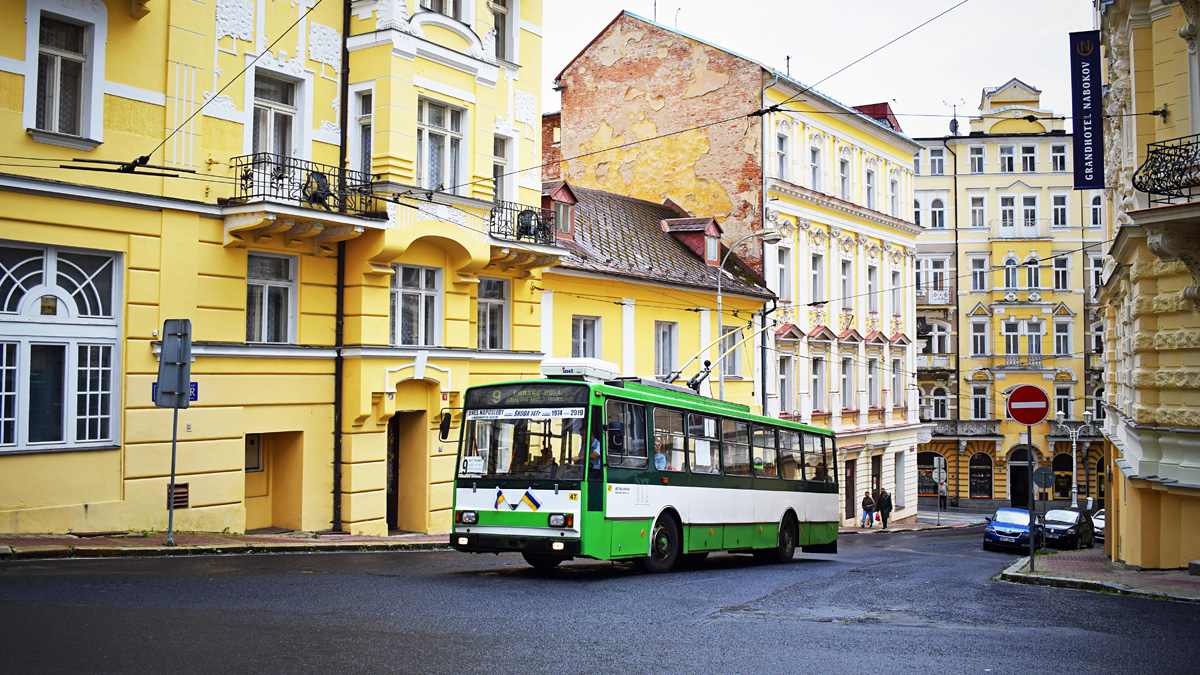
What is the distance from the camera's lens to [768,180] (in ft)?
121

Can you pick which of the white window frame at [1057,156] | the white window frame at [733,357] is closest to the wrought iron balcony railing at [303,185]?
the white window frame at [733,357]

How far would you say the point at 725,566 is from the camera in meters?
18.4

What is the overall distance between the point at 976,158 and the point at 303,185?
1942 inches

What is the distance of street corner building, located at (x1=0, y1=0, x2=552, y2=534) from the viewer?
1594 cm

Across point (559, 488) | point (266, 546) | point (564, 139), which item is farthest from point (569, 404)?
point (564, 139)

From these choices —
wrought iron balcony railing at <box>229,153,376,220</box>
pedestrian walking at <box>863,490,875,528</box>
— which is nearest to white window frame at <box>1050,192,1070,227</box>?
pedestrian walking at <box>863,490,875,528</box>

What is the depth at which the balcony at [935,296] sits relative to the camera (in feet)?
197

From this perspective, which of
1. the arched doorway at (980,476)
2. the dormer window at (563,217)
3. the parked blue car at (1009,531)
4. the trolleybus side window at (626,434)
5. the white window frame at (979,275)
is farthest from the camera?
the white window frame at (979,275)

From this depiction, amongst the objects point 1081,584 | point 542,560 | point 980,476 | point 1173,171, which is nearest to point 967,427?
point 980,476

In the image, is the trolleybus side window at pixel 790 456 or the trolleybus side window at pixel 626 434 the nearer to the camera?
the trolleybus side window at pixel 626 434

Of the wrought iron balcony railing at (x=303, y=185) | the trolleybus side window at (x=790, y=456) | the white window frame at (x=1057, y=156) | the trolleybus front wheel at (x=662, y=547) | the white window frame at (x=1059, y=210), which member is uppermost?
the white window frame at (x=1057, y=156)

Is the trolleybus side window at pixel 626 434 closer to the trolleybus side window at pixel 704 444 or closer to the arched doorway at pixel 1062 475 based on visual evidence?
the trolleybus side window at pixel 704 444

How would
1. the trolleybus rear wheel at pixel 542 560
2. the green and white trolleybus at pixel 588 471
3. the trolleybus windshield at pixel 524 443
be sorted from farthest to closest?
the trolleybus rear wheel at pixel 542 560, the trolleybus windshield at pixel 524 443, the green and white trolleybus at pixel 588 471

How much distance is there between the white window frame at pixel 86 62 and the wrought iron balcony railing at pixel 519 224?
846cm
